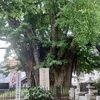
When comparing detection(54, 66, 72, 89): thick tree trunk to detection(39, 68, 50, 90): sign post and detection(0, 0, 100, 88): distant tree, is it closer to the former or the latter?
detection(0, 0, 100, 88): distant tree

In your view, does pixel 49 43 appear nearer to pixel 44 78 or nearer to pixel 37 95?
pixel 44 78

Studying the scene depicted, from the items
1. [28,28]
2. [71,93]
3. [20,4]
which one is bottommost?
[71,93]

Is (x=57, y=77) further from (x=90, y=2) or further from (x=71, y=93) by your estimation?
(x=90, y=2)

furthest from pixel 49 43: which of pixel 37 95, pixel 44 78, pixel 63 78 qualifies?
pixel 37 95

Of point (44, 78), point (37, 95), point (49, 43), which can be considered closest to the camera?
point (37, 95)

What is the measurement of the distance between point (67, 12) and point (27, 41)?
5469 mm

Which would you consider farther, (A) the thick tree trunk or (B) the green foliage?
(A) the thick tree trunk

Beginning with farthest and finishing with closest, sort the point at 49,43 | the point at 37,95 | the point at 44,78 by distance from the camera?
the point at 49,43
the point at 44,78
the point at 37,95

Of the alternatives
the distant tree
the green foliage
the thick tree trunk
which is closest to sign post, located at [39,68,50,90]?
the distant tree

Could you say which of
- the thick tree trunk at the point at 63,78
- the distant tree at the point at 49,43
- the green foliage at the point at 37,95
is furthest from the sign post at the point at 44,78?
the thick tree trunk at the point at 63,78

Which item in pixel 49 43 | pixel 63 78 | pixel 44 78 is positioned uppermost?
pixel 49 43

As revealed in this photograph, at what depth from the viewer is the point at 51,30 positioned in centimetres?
1603

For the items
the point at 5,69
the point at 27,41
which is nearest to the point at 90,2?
the point at 27,41

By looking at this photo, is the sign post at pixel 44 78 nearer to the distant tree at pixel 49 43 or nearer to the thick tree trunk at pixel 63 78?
the distant tree at pixel 49 43
